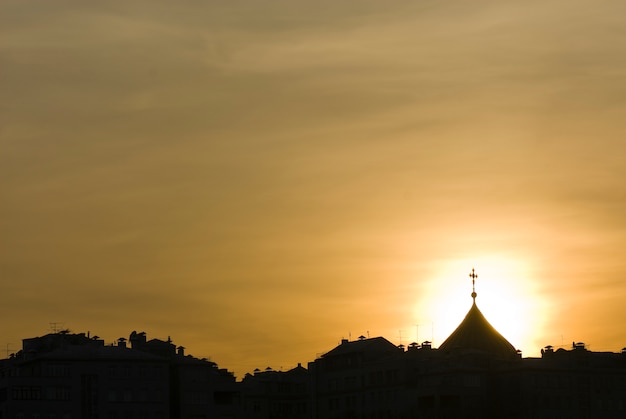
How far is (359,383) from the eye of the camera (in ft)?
642

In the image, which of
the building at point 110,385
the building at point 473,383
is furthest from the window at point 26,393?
the building at point 473,383

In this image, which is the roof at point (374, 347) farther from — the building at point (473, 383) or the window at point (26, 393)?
the window at point (26, 393)

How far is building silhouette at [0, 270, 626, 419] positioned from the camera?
595ft

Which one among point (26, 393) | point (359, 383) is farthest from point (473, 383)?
point (26, 393)

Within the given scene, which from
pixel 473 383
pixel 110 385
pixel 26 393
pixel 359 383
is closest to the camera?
pixel 26 393

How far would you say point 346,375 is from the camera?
198 metres

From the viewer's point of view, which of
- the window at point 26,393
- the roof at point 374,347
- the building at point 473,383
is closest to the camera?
the window at point 26,393

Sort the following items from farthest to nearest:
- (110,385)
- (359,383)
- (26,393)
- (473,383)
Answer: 1. (359,383)
2. (473,383)
3. (110,385)
4. (26,393)

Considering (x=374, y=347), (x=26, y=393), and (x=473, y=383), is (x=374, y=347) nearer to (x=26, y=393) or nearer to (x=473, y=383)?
(x=473, y=383)

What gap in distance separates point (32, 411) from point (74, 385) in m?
4.99

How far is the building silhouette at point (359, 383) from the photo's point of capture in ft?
595

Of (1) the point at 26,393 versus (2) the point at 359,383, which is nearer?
(1) the point at 26,393

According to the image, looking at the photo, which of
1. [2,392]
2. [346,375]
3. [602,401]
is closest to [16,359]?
[2,392]

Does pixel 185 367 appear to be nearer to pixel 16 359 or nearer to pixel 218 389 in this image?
pixel 218 389
